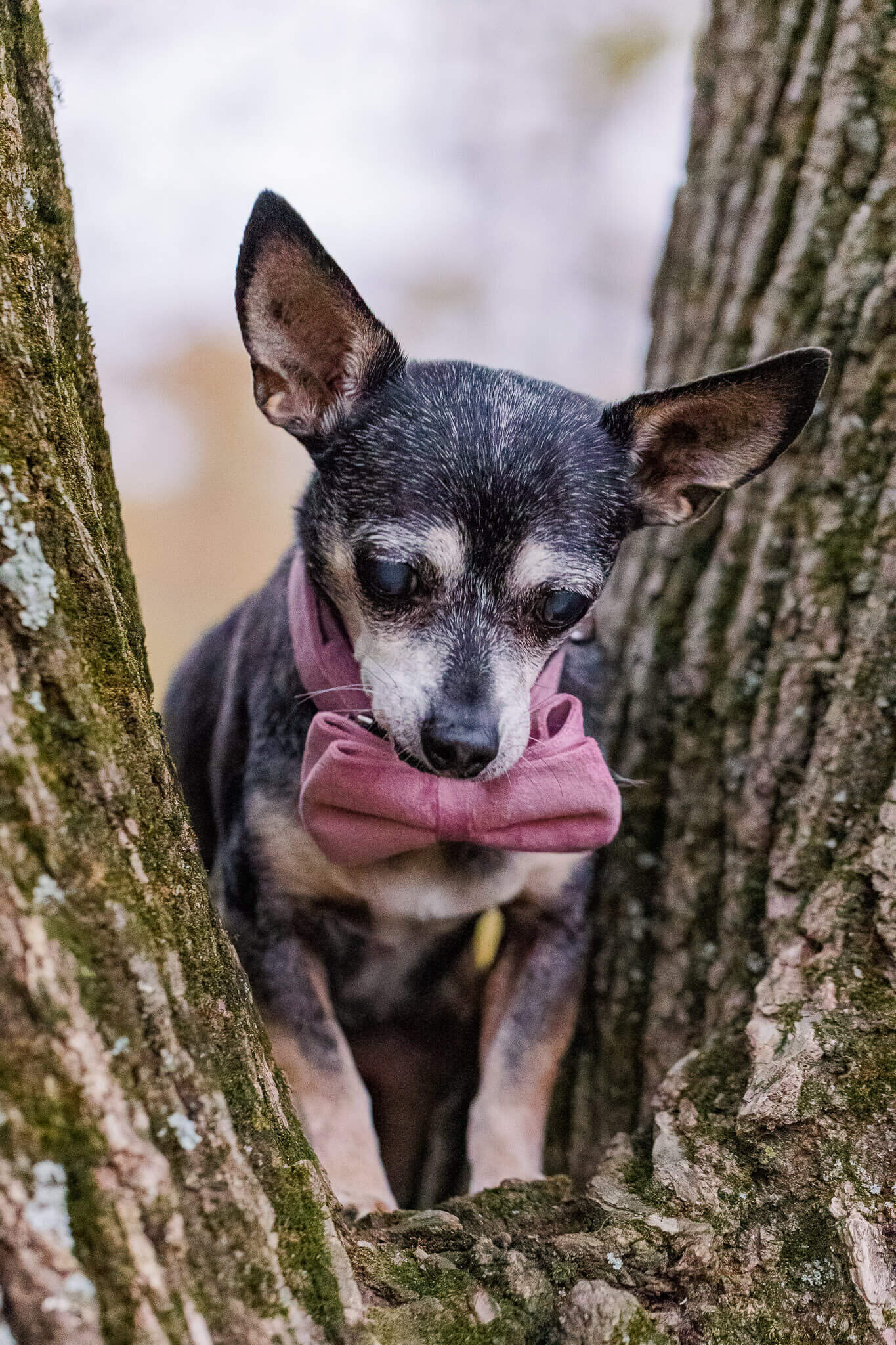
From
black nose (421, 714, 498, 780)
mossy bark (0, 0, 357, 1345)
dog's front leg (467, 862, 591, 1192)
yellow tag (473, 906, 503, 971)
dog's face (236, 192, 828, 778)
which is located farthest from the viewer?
yellow tag (473, 906, 503, 971)

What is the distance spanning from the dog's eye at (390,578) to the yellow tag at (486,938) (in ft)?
3.33

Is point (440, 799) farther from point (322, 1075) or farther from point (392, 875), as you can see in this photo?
point (322, 1075)

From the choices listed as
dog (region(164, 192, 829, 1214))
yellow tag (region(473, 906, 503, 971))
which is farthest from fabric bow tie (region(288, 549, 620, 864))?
yellow tag (region(473, 906, 503, 971))

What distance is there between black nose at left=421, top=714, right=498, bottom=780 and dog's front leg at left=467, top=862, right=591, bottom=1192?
873 mm

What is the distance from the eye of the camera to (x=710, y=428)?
9.55 ft

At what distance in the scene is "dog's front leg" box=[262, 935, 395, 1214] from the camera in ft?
9.16

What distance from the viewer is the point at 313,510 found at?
3021 millimetres

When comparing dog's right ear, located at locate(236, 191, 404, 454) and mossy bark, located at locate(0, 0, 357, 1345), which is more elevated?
dog's right ear, located at locate(236, 191, 404, 454)

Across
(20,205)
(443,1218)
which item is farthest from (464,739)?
(20,205)

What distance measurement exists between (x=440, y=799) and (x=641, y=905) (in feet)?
3.52

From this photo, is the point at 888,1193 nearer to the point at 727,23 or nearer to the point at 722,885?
the point at 722,885

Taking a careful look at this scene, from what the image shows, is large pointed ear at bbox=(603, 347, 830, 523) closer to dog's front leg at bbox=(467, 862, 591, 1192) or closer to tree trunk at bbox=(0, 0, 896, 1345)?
tree trunk at bbox=(0, 0, 896, 1345)

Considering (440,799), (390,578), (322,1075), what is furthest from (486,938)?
(390,578)

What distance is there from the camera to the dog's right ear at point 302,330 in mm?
2566
